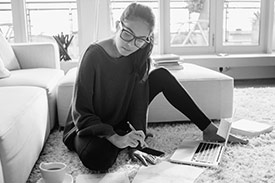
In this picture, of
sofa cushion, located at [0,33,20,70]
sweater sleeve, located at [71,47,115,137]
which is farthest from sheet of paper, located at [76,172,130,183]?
sofa cushion, located at [0,33,20,70]

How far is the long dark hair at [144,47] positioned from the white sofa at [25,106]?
1.72 feet

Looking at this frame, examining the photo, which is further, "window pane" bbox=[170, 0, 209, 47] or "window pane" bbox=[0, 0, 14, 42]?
"window pane" bbox=[170, 0, 209, 47]

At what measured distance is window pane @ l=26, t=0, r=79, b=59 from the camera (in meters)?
4.16

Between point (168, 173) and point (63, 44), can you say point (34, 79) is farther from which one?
point (63, 44)

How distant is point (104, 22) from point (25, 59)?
4.75ft

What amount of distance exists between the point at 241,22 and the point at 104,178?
11.3 feet

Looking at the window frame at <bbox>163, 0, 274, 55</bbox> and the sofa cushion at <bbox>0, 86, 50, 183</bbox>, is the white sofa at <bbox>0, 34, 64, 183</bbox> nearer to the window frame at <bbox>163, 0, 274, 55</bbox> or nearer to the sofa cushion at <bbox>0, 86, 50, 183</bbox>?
the sofa cushion at <bbox>0, 86, 50, 183</bbox>

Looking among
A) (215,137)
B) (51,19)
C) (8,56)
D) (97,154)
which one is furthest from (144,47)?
(51,19)

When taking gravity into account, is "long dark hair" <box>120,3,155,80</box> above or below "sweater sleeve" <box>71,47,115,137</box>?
above

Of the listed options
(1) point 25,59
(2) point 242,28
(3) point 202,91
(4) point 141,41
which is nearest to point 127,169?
(4) point 141,41

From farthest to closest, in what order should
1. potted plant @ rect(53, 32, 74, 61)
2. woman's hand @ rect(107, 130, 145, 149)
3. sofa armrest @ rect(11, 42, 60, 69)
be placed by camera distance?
potted plant @ rect(53, 32, 74, 61) < sofa armrest @ rect(11, 42, 60, 69) < woman's hand @ rect(107, 130, 145, 149)

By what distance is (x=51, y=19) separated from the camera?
Result: 4211 mm

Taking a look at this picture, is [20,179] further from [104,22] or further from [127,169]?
[104,22]

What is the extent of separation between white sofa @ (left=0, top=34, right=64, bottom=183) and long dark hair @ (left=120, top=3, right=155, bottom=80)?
0.52 meters
